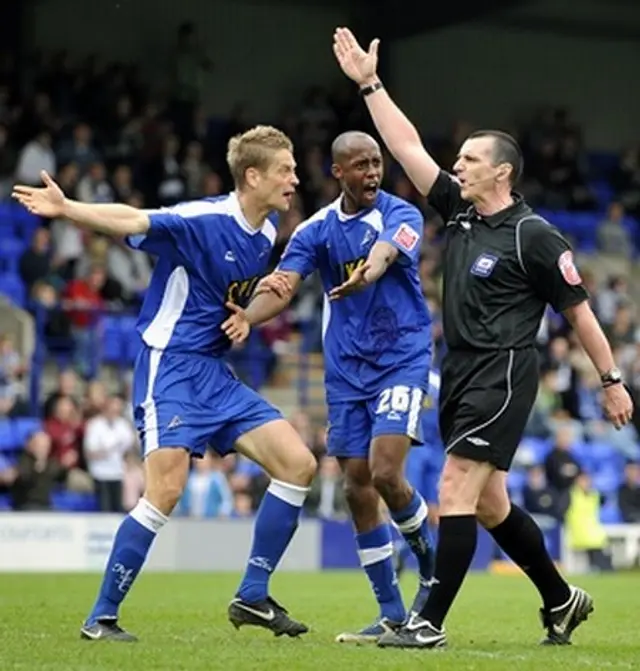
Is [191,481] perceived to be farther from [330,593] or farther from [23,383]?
[330,593]

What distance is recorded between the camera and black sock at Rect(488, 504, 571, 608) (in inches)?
384

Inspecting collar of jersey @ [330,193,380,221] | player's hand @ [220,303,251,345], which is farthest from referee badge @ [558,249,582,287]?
player's hand @ [220,303,251,345]

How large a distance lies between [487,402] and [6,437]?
44.8ft

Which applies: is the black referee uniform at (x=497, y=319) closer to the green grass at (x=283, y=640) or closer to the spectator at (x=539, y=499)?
the green grass at (x=283, y=640)

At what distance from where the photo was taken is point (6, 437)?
22172 millimetres

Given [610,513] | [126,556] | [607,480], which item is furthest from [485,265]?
[607,480]

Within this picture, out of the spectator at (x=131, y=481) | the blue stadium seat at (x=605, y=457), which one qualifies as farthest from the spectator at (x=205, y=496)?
the blue stadium seat at (x=605, y=457)

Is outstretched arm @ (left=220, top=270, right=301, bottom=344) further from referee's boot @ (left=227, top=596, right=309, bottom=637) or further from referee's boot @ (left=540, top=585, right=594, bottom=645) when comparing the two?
referee's boot @ (left=540, top=585, right=594, bottom=645)

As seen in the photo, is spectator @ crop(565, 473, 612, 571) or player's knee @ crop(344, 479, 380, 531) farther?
spectator @ crop(565, 473, 612, 571)

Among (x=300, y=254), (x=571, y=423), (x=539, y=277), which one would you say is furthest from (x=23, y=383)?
(x=539, y=277)

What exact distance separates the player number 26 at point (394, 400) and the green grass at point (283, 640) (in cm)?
123

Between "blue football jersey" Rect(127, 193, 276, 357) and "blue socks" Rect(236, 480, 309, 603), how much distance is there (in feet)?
2.58

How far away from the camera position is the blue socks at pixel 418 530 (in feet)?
34.0

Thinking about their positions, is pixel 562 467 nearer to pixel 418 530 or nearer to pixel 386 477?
pixel 418 530
